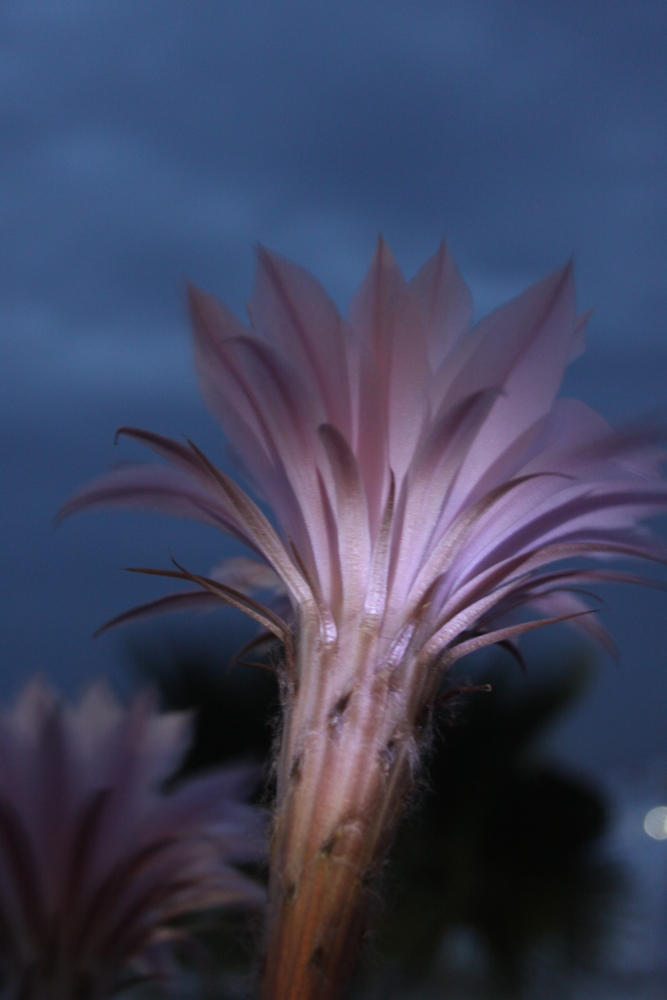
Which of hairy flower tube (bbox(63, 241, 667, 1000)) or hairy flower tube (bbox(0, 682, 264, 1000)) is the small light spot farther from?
hairy flower tube (bbox(63, 241, 667, 1000))

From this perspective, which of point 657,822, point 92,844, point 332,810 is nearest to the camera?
point 332,810

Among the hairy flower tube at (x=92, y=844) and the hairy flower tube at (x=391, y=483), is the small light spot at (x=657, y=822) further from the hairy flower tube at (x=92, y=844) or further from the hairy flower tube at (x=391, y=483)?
the hairy flower tube at (x=391, y=483)

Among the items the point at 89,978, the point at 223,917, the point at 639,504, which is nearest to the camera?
the point at 639,504

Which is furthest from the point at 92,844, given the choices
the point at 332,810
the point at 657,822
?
the point at 657,822

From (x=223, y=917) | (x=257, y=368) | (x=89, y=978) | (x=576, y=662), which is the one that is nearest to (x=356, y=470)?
(x=257, y=368)

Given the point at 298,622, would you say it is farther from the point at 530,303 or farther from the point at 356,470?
the point at 530,303

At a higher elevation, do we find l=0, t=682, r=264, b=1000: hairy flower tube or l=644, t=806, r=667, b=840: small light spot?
l=0, t=682, r=264, b=1000: hairy flower tube

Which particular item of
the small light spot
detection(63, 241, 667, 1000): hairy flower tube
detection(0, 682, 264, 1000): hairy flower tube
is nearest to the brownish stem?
detection(63, 241, 667, 1000): hairy flower tube

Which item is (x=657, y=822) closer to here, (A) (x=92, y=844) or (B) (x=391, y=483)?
(A) (x=92, y=844)
